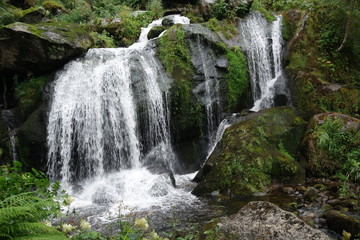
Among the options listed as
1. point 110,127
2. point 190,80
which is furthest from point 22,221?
point 190,80

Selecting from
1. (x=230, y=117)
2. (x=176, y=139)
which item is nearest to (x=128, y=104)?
(x=176, y=139)

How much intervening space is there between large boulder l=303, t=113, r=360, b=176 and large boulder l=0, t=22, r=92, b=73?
9.25 metres

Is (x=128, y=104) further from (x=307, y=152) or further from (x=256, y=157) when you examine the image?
(x=307, y=152)

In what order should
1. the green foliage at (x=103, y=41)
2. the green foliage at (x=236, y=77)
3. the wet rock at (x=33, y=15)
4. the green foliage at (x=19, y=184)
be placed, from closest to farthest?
the green foliage at (x=19, y=184) < the green foliage at (x=236, y=77) < the green foliage at (x=103, y=41) < the wet rock at (x=33, y=15)

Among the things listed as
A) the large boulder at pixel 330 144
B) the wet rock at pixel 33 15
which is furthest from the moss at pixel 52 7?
the large boulder at pixel 330 144

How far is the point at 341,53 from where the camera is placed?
39.6ft

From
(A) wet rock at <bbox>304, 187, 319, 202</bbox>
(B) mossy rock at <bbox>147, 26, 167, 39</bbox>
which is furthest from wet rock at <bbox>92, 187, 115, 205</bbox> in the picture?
(B) mossy rock at <bbox>147, 26, 167, 39</bbox>

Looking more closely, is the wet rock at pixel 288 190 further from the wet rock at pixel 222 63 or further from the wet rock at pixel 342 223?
the wet rock at pixel 222 63

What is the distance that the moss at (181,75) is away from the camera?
1076 cm

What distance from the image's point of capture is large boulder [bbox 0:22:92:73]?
32.2 feet

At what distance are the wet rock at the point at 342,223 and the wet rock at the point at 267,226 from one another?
140 centimetres

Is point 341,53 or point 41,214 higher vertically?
point 341,53

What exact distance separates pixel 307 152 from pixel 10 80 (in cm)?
1102

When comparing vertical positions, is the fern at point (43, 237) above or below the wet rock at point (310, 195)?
above
